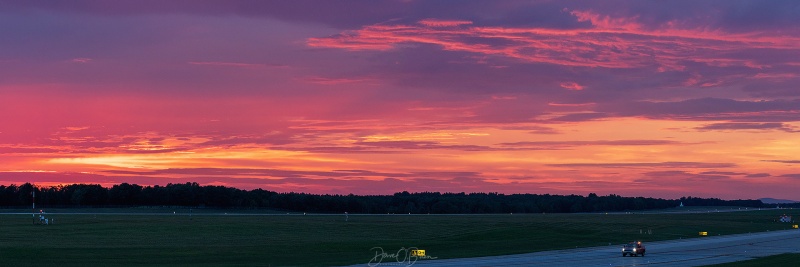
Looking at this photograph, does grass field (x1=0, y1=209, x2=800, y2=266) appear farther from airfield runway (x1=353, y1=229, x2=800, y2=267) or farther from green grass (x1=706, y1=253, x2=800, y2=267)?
green grass (x1=706, y1=253, x2=800, y2=267)

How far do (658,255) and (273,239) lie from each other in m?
41.9

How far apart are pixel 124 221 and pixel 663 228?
83.6 m

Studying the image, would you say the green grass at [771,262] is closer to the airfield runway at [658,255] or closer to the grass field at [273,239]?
the airfield runway at [658,255]

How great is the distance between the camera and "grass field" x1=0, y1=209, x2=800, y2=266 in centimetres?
7925

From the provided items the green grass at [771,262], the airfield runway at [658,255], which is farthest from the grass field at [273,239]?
the green grass at [771,262]

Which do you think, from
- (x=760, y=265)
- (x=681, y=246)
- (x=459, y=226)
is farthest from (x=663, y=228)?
(x=760, y=265)

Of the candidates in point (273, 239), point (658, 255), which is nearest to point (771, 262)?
point (658, 255)

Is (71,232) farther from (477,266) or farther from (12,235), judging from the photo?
(477,266)

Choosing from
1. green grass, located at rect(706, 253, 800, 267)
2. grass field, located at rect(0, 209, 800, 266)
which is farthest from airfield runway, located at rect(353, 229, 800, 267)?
grass field, located at rect(0, 209, 800, 266)

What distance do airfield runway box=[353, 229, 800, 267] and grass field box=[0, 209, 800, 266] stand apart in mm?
4716

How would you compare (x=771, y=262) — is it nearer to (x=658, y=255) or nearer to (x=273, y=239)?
(x=658, y=255)

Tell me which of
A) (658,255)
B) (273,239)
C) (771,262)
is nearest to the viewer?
(771,262)

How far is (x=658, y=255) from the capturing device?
9006cm

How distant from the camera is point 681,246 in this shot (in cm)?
10838
